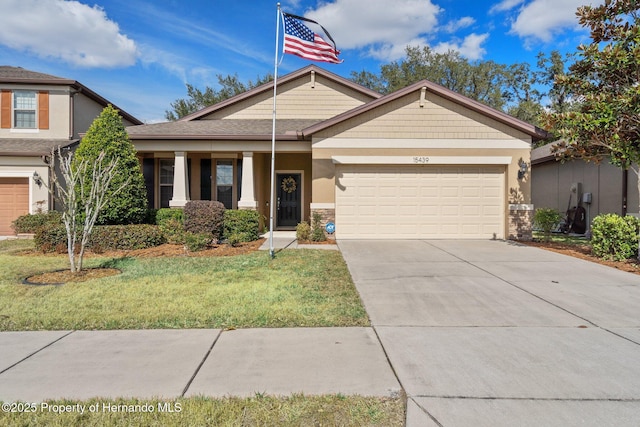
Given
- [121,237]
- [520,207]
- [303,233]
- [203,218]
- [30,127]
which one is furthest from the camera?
[30,127]

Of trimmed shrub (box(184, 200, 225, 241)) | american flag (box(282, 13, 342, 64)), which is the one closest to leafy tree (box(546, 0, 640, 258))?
american flag (box(282, 13, 342, 64))

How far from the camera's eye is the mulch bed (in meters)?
8.27

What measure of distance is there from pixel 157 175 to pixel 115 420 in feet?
44.5

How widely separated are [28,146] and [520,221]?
17.3m

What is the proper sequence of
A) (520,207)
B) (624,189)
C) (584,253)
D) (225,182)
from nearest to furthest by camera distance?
(584,253)
(520,207)
(624,189)
(225,182)

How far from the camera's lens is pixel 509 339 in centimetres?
427

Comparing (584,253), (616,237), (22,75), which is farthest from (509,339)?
(22,75)

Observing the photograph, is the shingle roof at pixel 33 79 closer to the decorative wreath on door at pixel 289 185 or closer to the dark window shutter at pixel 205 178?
the dark window shutter at pixel 205 178

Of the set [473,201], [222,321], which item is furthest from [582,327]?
[473,201]

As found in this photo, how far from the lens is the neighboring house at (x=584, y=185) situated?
41.8 ft

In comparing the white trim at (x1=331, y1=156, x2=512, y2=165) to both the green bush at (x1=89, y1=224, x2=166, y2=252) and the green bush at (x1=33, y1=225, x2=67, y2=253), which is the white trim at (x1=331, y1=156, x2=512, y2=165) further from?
the green bush at (x1=33, y1=225, x2=67, y2=253)

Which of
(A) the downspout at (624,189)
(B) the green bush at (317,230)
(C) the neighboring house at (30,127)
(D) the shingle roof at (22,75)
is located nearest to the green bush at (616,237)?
(A) the downspout at (624,189)

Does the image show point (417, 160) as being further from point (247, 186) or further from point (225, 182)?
point (225, 182)

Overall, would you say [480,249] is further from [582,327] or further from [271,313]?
[271,313]
